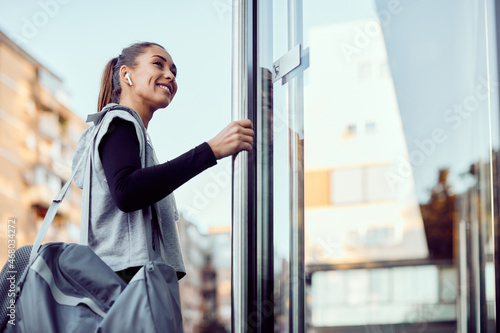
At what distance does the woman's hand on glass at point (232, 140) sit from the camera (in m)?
1.52

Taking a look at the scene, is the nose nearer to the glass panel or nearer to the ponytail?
the ponytail

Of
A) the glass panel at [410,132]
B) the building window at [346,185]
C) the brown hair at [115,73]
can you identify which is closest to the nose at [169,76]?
the brown hair at [115,73]

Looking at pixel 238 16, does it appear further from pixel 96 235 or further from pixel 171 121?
pixel 96 235

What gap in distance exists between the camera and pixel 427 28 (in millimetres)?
2043

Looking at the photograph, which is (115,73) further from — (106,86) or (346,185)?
(346,185)

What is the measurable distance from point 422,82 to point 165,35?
3.69 feet

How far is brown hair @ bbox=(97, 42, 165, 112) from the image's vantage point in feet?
5.92

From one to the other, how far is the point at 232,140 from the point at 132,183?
29 cm

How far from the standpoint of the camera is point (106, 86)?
183 cm

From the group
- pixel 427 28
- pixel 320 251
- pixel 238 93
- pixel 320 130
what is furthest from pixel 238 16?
pixel 320 251
